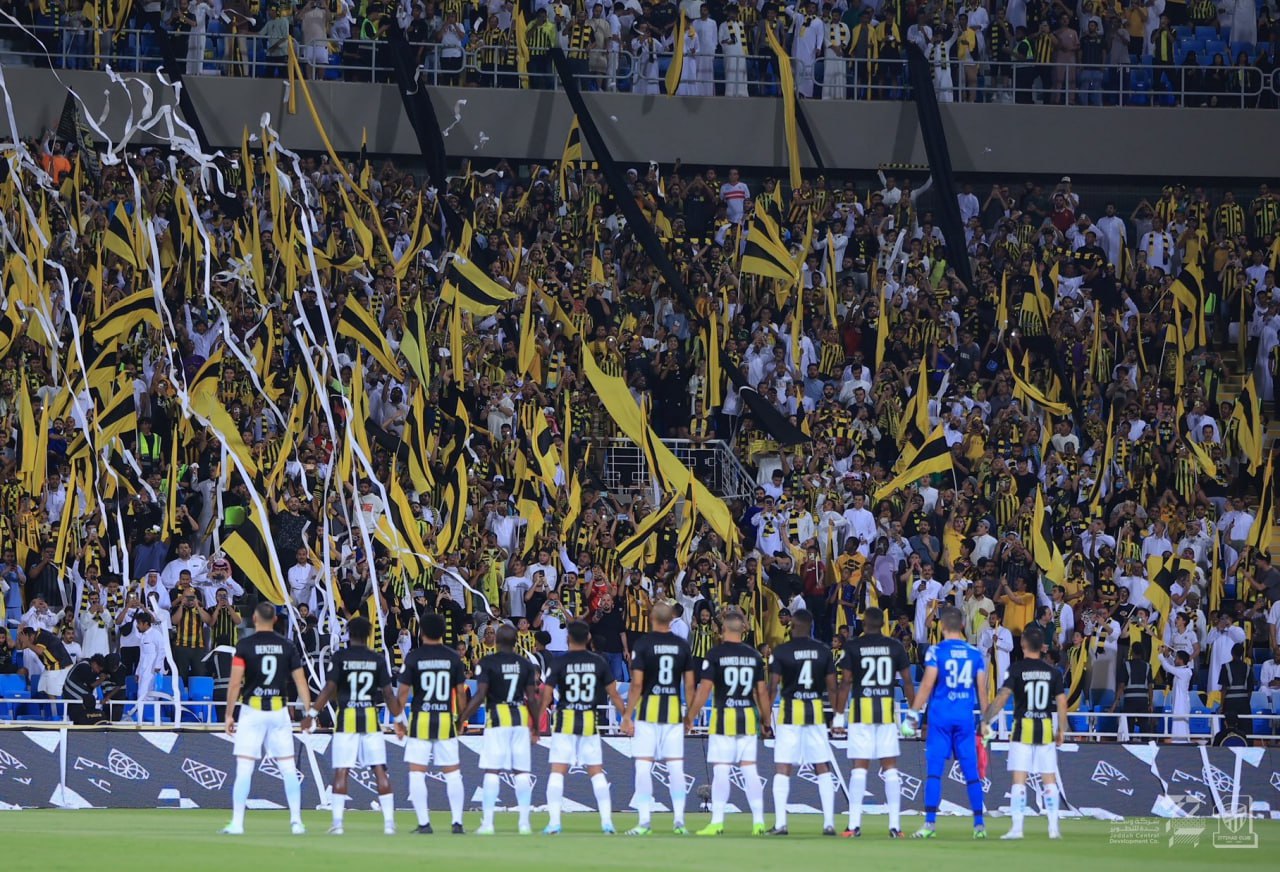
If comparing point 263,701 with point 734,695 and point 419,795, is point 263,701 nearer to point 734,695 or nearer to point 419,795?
point 419,795

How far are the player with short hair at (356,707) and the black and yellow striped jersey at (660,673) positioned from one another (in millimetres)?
1992

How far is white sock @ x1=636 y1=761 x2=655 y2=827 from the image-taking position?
57.3 feet

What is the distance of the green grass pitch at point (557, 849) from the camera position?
13.8 m

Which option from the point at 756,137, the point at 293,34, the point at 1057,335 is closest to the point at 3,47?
the point at 293,34

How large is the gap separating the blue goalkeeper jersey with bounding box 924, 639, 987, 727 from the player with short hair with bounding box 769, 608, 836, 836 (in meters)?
0.89

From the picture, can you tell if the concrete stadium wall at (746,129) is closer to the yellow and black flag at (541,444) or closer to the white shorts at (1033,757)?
the yellow and black flag at (541,444)

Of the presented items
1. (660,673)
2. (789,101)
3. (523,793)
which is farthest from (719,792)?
(789,101)

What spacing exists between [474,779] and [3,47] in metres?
17.5

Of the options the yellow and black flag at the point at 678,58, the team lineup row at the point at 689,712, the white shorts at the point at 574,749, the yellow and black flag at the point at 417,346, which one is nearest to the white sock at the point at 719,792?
the team lineup row at the point at 689,712

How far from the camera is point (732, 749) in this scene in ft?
57.3

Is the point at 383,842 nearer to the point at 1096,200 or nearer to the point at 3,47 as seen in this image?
the point at 3,47

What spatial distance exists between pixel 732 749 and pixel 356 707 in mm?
3015

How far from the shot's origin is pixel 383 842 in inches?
629

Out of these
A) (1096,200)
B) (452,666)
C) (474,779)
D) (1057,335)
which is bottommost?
(474,779)
